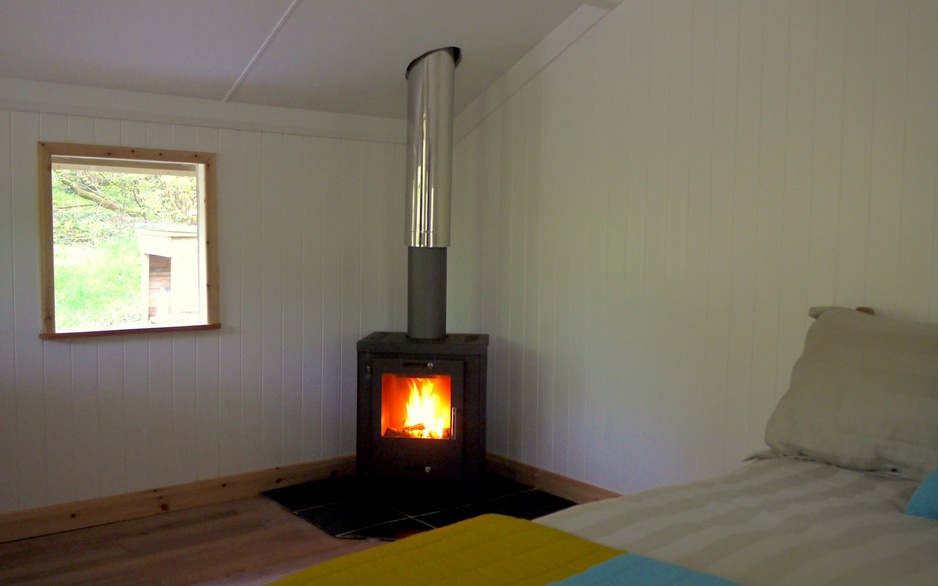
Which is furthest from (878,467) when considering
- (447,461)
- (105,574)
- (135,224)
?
(135,224)

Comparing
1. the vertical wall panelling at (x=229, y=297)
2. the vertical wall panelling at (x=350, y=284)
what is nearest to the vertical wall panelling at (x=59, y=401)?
the vertical wall panelling at (x=229, y=297)

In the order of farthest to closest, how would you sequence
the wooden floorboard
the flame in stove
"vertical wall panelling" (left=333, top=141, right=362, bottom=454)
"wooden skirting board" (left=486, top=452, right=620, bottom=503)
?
"vertical wall panelling" (left=333, top=141, right=362, bottom=454) < the flame in stove < "wooden skirting board" (left=486, top=452, right=620, bottom=503) < the wooden floorboard

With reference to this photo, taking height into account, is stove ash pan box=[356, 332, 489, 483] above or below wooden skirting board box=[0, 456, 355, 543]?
above

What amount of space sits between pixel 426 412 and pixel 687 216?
61.7 inches

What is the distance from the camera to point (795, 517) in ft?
5.36

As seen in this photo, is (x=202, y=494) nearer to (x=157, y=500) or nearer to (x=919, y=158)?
(x=157, y=500)

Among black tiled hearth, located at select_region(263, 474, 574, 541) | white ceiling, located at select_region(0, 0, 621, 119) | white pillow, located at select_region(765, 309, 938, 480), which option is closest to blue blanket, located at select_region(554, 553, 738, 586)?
white pillow, located at select_region(765, 309, 938, 480)

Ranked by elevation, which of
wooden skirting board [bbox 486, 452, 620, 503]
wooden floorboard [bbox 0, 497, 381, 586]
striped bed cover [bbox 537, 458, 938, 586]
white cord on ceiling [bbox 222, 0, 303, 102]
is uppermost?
white cord on ceiling [bbox 222, 0, 303, 102]

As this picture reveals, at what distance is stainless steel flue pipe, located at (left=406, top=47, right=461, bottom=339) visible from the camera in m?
3.79

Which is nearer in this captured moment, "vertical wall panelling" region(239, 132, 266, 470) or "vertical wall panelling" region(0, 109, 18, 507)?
"vertical wall panelling" region(0, 109, 18, 507)

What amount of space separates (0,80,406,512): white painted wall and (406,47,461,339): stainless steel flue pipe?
1.76 feet

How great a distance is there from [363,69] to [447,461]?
197 centimetres

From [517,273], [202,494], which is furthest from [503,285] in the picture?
[202,494]

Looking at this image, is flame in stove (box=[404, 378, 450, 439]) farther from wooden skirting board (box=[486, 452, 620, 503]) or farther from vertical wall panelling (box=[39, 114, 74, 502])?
vertical wall panelling (box=[39, 114, 74, 502])
